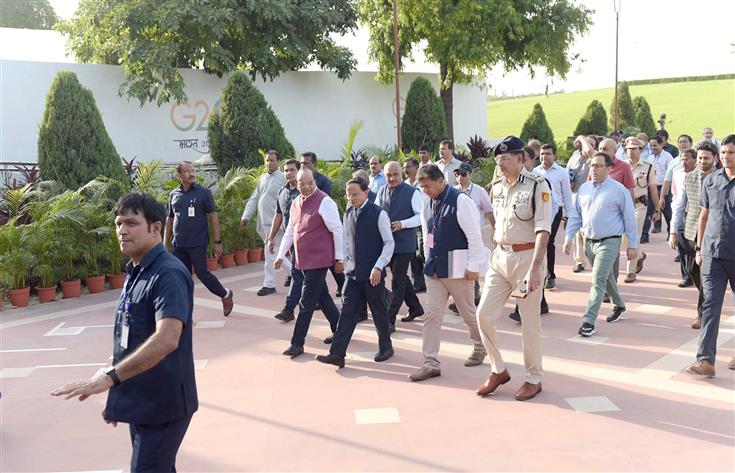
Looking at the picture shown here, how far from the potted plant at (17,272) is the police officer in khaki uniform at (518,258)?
6800mm

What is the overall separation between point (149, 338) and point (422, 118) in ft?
65.6

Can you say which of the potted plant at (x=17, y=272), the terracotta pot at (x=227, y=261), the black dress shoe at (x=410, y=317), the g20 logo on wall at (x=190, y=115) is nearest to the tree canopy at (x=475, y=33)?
the g20 logo on wall at (x=190, y=115)

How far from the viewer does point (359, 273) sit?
22.8ft

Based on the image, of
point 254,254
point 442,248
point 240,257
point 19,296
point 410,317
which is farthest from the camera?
point 254,254

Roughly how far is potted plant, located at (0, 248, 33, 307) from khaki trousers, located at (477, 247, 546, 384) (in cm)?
678

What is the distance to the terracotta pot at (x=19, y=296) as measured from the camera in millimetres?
10078

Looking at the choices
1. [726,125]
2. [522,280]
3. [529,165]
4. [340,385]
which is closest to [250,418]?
[340,385]

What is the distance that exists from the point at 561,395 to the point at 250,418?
96.6 inches

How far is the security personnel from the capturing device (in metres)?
3.28

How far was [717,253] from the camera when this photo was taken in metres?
6.18

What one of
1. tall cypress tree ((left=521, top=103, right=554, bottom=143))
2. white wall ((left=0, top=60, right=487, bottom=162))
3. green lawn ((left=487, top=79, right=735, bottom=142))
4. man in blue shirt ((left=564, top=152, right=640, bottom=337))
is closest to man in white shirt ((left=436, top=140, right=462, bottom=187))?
man in blue shirt ((left=564, top=152, right=640, bottom=337))

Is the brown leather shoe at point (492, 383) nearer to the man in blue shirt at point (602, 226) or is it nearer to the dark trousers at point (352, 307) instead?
A: the dark trousers at point (352, 307)

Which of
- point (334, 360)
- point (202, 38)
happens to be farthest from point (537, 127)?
point (334, 360)

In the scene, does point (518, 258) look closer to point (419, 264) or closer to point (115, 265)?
point (419, 264)
